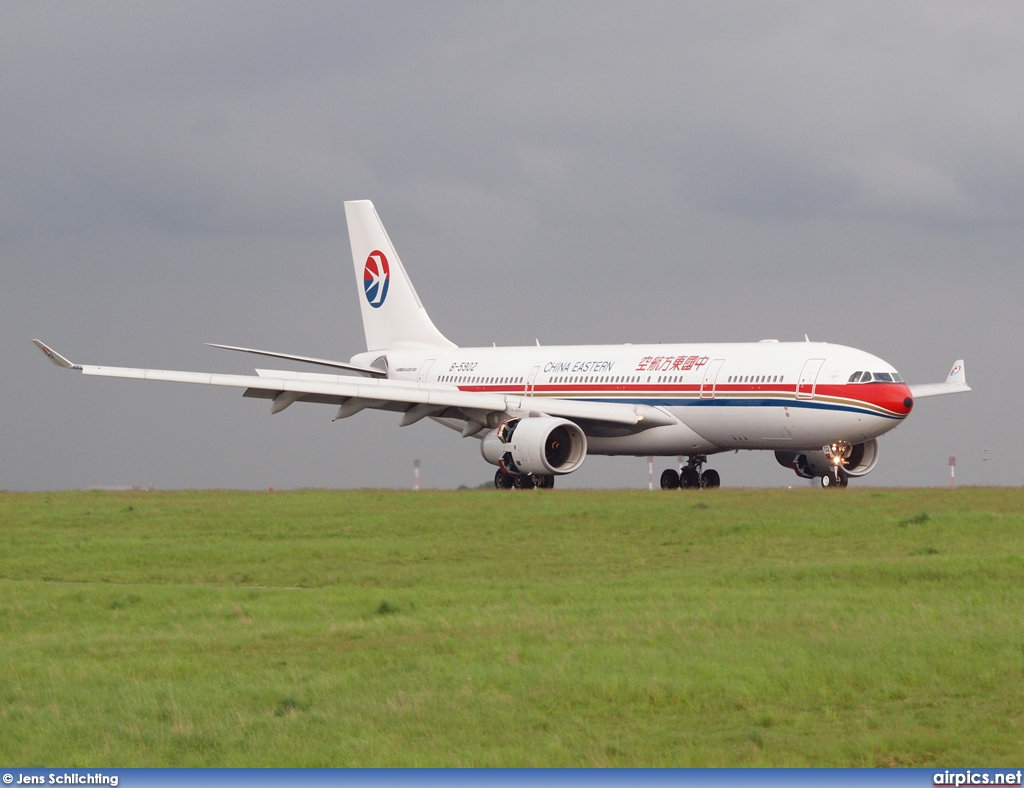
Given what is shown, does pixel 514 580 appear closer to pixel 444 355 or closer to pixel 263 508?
pixel 263 508

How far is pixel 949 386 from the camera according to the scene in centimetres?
4531

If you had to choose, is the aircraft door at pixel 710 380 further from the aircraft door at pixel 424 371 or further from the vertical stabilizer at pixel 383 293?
the vertical stabilizer at pixel 383 293

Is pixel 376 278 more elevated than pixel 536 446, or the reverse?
pixel 376 278

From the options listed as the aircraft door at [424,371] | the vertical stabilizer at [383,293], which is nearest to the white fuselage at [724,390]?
the aircraft door at [424,371]

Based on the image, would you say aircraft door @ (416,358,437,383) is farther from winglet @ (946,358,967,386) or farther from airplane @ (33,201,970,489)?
winglet @ (946,358,967,386)

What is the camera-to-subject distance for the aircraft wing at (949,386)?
44719mm

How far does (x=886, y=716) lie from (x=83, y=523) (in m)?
22.8

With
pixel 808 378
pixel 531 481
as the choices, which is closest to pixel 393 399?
pixel 531 481

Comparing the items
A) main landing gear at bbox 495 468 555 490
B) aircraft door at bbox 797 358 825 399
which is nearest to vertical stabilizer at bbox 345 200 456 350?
main landing gear at bbox 495 468 555 490

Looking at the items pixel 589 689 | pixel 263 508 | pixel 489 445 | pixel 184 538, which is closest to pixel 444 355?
pixel 489 445

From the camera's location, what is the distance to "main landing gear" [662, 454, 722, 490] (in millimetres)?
43875

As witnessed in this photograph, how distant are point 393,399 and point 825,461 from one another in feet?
42.6

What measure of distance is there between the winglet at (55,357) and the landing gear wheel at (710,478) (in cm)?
1886

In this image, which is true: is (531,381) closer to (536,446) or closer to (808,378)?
(536,446)
